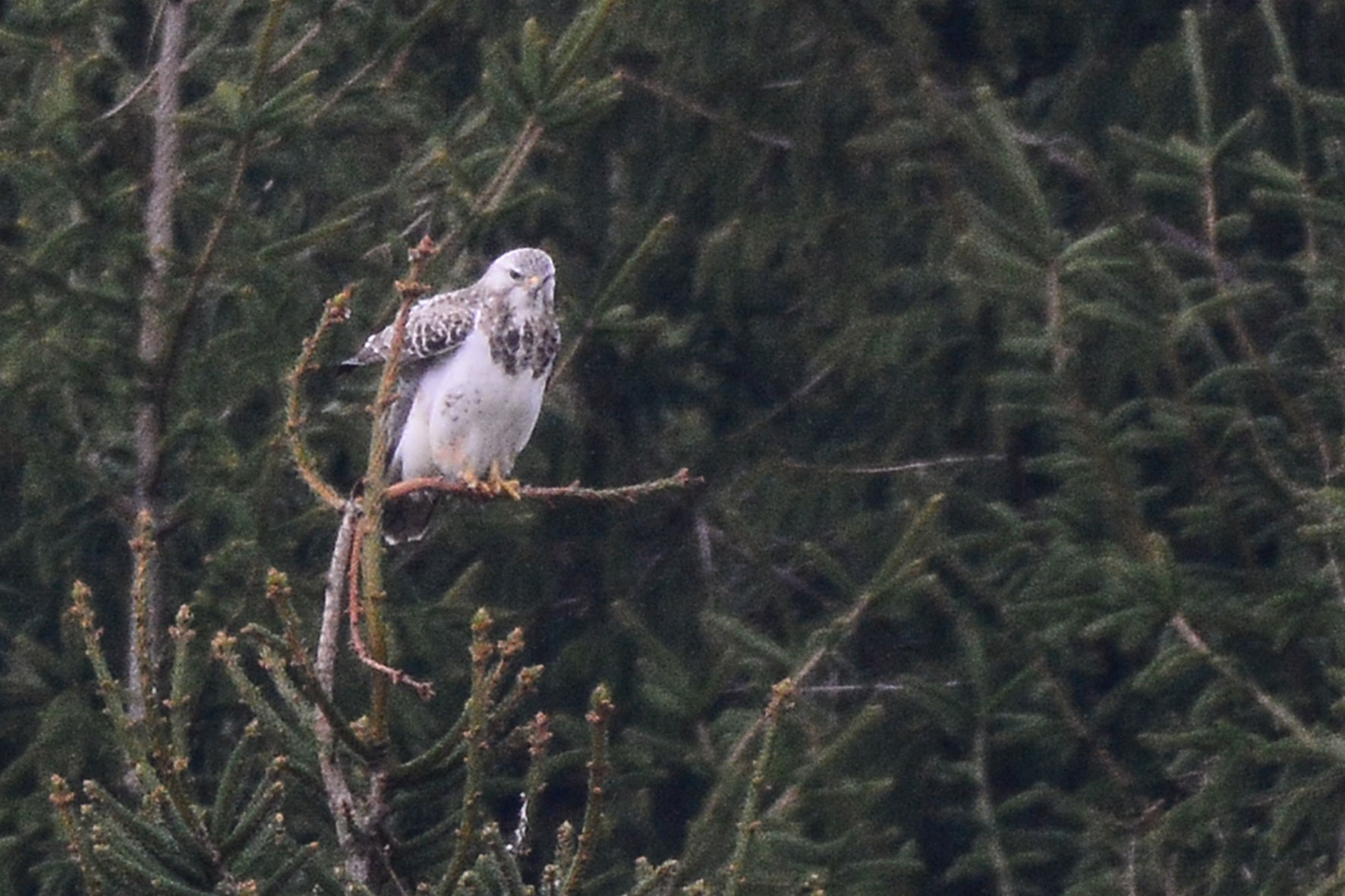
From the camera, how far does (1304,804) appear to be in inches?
204

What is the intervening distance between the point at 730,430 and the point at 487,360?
245 cm

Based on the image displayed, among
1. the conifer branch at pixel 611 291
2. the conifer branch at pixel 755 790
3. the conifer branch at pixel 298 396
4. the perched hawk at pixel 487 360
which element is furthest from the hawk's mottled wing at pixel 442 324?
the conifer branch at pixel 755 790

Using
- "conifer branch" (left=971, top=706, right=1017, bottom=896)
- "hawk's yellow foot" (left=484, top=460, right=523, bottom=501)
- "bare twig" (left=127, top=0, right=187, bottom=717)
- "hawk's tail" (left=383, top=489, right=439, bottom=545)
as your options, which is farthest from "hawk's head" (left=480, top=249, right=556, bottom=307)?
"conifer branch" (left=971, top=706, right=1017, bottom=896)

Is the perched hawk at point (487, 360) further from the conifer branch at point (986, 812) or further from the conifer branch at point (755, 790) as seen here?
the conifer branch at point (755, 790)

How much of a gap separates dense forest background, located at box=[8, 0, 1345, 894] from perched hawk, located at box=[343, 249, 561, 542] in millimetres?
124

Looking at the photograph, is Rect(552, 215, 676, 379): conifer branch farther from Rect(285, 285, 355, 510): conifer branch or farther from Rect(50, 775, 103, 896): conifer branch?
Rect(50, 775, 103, 896): conifer branch

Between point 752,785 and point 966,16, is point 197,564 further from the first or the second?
point 752,785

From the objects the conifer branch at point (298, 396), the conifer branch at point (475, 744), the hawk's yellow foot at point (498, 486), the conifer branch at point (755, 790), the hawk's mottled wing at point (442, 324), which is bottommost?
the conifer branch at point (755, 790)

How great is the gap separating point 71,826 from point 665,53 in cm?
470

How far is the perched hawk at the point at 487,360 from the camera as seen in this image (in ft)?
16.9

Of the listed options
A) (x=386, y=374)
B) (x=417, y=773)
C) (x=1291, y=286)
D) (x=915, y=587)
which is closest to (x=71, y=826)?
(x=417, y=773)

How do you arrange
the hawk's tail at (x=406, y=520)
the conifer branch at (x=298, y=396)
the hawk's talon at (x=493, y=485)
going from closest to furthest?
the conifer branch at (x=298, y=396), the hawk's talon at (x=493, y=485), the hawk's tail at (x=406, y=520)

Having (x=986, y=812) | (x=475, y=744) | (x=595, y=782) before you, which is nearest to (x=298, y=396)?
(x=475, y=744)

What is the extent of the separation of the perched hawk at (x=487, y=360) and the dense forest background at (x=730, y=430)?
0.41 feet
